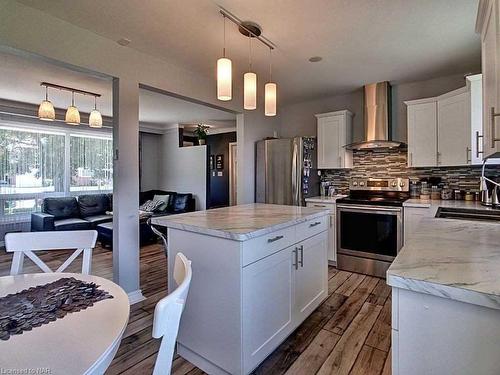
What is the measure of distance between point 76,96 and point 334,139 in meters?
4.10

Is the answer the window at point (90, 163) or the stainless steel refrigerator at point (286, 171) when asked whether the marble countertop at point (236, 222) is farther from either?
the window at point (90, 163)

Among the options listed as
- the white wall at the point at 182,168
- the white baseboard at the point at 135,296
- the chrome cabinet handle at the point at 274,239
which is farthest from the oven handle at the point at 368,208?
the white wall at the point at 182,168

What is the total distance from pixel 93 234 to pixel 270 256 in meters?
1.09

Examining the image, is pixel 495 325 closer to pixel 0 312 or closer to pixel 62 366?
pixel 62 366

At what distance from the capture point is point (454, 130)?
3.10 m

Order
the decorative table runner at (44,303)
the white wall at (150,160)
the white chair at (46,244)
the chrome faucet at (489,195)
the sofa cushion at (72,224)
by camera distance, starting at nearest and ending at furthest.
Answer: the decorative table runner at (44,303) < the white chair at (46,244) < the chrome faucet at (489,195) < the sofa cushion at (72,224) < the white wall at (150,160)

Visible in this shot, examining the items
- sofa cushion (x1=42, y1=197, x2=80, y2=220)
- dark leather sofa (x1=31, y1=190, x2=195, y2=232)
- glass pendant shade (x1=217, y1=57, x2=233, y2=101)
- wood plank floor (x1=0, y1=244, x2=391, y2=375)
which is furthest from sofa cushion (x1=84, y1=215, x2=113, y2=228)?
glass pendant shade (x1=217, y1=57, x2=233, y2=101)

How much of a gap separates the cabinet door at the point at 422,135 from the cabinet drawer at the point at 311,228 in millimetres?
1777

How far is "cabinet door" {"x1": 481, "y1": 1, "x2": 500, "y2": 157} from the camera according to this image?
3.78 feet

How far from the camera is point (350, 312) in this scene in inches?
98.0

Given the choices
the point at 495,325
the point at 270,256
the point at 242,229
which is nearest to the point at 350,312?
the point at 270,256

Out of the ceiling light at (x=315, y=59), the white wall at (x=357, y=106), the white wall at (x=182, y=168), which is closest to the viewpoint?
the ceiling light at (x=315, y=59)

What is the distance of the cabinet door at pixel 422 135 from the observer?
3.30m

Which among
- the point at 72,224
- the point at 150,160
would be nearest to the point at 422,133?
the point at 72,224
